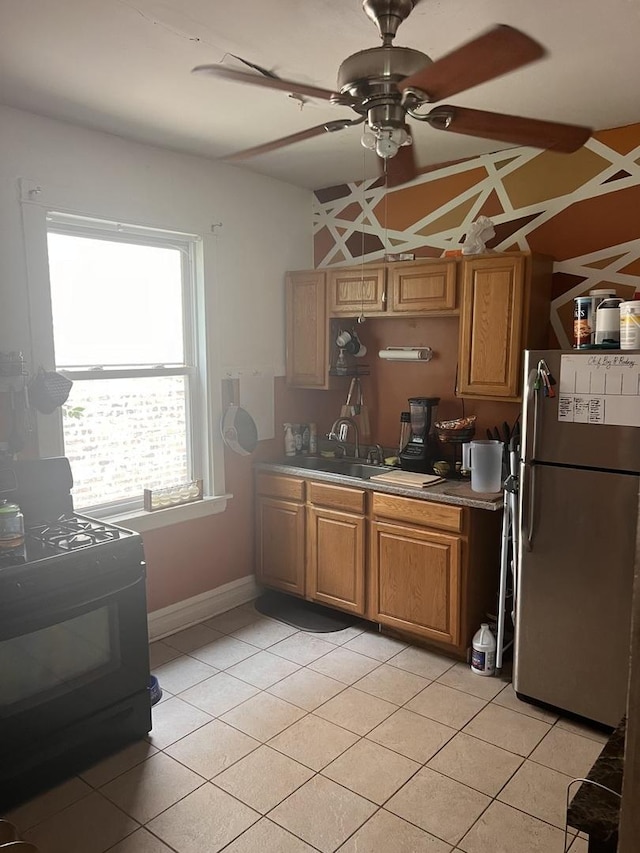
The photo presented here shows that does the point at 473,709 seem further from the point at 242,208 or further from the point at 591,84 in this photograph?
the point at 242,208

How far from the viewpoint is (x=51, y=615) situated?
2225 millimetres

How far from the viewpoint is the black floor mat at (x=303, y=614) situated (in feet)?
11.8

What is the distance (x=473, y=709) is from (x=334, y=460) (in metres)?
1.70

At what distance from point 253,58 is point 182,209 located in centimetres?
128

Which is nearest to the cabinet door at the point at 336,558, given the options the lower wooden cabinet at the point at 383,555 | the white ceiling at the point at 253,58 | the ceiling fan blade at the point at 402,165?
the lower wooden cabinet at the point at 383,555

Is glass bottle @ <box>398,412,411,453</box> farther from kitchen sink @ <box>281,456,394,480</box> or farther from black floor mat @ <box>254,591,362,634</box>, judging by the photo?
black floor mat @ <box>254,591,362,634</box>

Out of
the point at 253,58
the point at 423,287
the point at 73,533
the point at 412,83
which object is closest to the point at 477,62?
the point at 412,83

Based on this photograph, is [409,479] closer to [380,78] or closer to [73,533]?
[73,533]

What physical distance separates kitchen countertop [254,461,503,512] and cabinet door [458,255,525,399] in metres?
0.50

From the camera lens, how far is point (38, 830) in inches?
82.2

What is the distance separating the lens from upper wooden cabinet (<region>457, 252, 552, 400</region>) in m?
3.05

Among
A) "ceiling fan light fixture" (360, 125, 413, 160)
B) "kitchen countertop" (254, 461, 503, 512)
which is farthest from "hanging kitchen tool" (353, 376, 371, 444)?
"ceiling fan light fixture" (360, 125, 413, 160)

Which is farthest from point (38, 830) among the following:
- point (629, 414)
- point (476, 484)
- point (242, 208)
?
point (242, 208)

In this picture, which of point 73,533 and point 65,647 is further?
point 73,533
